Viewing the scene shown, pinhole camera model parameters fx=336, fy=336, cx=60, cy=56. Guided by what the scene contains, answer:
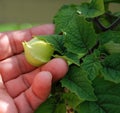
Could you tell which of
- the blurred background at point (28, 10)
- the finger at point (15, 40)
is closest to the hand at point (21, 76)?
the finger at point (15, 40)

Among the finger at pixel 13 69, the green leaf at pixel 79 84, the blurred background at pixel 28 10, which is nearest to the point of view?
the green leaf at pixel 79 84

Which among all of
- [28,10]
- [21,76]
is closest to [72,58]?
[21,76]

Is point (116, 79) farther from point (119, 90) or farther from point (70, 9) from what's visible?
point (70, 9)

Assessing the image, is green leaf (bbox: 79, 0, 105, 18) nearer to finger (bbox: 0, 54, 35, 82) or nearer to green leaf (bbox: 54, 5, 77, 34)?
green leaf (bbox: 54, 5, 77, 34)

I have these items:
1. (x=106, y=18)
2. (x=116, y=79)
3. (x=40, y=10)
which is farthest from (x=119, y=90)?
(x=40, y=10)

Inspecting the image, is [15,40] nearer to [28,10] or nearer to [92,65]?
[92,65]

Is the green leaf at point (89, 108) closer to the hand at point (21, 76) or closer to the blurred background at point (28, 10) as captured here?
the hand at point (21, 76)

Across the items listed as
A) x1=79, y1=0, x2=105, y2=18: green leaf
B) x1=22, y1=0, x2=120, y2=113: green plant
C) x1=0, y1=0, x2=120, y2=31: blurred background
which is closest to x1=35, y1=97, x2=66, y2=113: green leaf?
x1=22, y1=0, x2=120, y2=113: green plant
